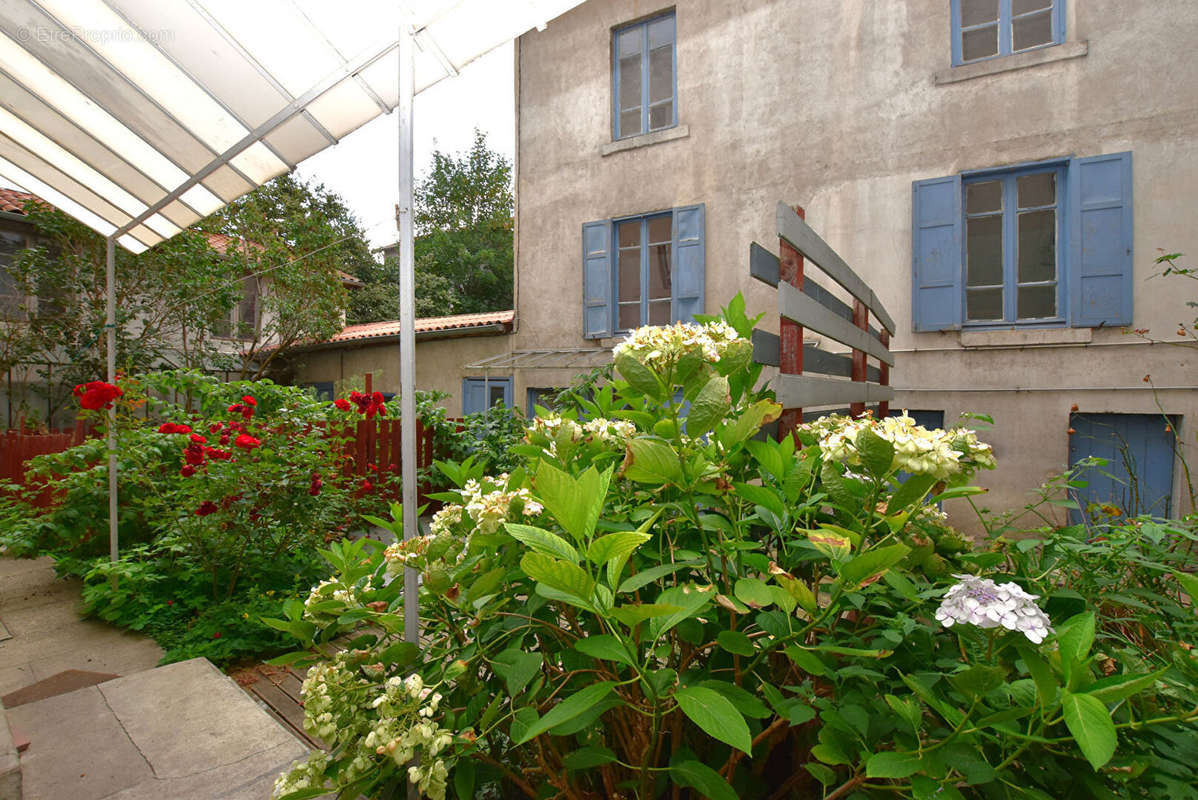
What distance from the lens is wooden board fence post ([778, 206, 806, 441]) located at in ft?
4.60

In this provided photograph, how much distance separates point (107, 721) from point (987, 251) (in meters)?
6.50

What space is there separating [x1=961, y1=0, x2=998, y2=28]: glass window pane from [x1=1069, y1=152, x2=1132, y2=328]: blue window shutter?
1535 millimetres

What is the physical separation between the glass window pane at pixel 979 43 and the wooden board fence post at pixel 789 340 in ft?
17.9

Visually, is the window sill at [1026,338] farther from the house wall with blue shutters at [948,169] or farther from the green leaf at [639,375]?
the green leaf at [639,375]

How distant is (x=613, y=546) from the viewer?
2.24 ft

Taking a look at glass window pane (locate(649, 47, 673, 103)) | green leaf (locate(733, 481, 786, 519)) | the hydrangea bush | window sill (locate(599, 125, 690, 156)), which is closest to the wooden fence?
the hydrangea bush

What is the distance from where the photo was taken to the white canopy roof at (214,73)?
1.55 meters

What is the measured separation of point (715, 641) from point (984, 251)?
572 cm

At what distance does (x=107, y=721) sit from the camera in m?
1.82

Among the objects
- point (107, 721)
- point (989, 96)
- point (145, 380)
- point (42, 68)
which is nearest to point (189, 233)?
point (145, 380)

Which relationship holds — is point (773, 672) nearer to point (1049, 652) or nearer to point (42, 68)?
point (1049, 652)

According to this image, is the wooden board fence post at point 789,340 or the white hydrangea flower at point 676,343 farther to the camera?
the wooden board fence post at point 789,340

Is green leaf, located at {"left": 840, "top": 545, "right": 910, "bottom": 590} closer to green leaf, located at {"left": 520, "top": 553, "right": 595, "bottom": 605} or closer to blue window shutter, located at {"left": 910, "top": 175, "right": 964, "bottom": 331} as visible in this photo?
green leaf, located at {"left": 520, "top": 553, "right": 595, "bottom": 605}

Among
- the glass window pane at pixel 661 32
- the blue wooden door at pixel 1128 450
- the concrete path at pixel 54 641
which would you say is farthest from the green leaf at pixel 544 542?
the glass window pane at pixel 661 32
